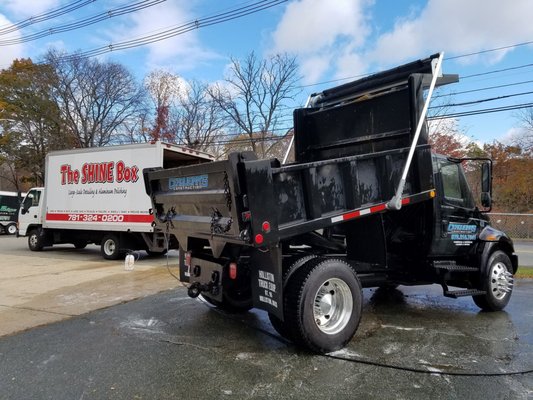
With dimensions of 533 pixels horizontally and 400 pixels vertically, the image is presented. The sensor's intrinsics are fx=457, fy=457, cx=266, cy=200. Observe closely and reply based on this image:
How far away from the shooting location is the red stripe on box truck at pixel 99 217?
13.3 meters

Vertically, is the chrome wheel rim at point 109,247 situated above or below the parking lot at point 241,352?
above

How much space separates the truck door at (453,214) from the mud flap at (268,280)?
8.89 ft

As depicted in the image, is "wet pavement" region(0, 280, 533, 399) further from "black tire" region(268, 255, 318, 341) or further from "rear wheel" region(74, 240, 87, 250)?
"rear wheel" region(74, 240, 87, 250)

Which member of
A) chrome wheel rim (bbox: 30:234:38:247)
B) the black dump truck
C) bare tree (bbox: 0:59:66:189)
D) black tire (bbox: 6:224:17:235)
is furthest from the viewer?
bare tree (bbox: 0:59:66:189)

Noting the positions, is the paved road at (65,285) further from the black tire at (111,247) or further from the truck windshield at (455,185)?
the truck windshield at (455,185)

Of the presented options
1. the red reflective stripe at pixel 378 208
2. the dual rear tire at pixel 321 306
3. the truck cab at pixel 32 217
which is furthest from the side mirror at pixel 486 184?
the truck cab at pixel 32 217

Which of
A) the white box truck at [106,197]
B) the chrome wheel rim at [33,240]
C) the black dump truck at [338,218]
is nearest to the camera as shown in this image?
the black dump truck at [338,218]

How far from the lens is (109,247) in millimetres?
14266

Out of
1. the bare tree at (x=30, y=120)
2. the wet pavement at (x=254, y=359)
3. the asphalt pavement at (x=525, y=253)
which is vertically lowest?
the asphalt pavement at (x=525, y=253)

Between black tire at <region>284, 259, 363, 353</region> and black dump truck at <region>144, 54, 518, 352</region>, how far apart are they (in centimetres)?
1

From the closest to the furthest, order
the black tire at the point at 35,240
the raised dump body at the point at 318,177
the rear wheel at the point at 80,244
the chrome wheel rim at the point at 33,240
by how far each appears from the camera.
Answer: the raised dump body at the point at 318,177, the rear wheel at the point at 80,244, the black tire at the point at 35,240, the chrome wheel rim at the point at 33,240

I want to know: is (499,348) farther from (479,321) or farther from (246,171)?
(246,171)

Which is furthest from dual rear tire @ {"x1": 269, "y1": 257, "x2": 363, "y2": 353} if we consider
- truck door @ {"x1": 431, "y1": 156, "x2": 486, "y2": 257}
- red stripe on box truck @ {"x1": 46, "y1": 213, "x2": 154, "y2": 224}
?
red stripe on box truck @ {"x1": 46, "y1": 213, "x2": 154, "y2": 224}

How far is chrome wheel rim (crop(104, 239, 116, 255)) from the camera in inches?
559
